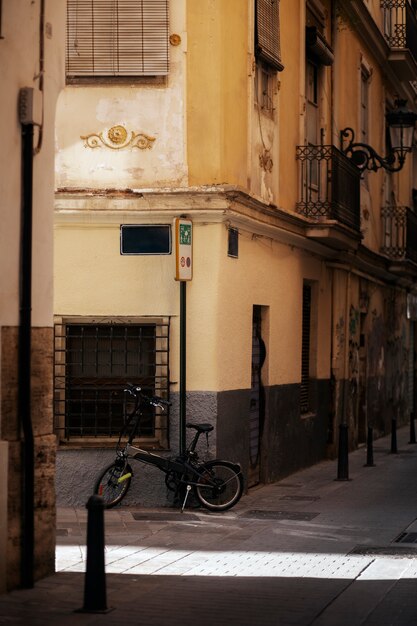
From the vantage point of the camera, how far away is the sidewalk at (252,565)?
895 centimetres

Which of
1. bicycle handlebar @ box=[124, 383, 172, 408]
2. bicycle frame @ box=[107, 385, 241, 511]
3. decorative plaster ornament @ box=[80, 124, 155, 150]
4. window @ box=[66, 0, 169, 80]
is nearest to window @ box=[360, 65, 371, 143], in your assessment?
window @ box=[66, 0, 169, 80]

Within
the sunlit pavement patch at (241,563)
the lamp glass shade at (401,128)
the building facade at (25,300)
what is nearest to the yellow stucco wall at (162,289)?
the sunlit pavement patch at (241,563)

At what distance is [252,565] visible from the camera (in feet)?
36.3

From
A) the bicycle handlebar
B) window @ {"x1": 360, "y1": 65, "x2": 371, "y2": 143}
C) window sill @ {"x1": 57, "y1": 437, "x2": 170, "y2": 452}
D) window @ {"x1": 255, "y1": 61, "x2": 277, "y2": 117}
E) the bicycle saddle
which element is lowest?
window sill @ {"x1": 57, "y1": 437, "x2": 170, "y2": 452}

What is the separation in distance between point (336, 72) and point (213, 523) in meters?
10.7

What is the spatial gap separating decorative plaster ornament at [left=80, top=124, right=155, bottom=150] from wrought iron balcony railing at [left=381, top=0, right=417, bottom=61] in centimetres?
1313

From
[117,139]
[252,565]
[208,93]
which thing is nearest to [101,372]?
[117,139]

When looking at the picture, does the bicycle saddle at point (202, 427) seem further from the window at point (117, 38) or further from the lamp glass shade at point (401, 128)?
the lamp glass shade at point (401, 128)

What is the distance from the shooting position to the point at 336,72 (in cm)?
2208

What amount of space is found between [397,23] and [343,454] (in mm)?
12585

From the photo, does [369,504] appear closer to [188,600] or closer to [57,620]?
[188,600]

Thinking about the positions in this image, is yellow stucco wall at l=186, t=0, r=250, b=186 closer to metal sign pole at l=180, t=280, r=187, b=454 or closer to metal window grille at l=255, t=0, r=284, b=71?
metal window grille at l=255, t=0, r=284, b=71

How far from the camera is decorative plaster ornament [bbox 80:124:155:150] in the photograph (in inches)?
598

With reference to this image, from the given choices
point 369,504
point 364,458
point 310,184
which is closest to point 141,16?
point 310,184
